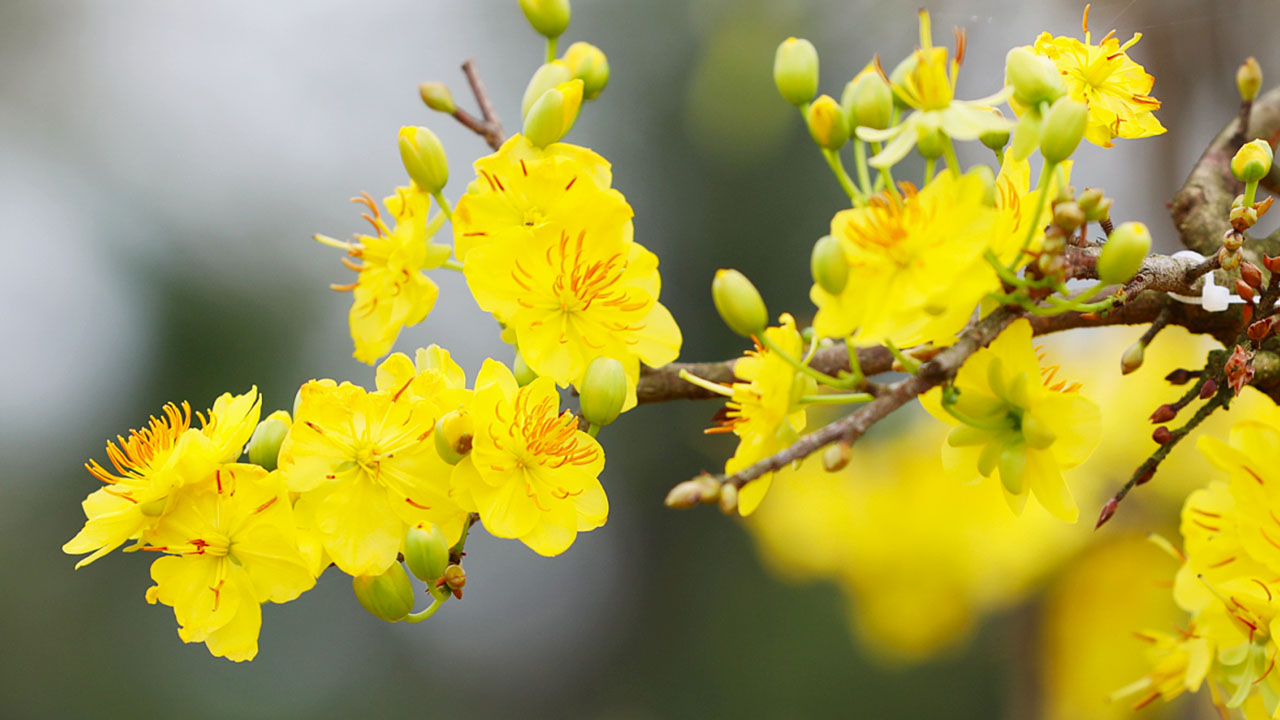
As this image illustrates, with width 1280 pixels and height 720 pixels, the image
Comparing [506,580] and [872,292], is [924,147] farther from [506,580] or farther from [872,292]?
[506,580]

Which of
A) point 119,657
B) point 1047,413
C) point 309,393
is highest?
point 309,393

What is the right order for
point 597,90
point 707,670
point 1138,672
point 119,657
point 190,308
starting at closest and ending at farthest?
point 597,90 → point 1138,672 → point 119,657 → point 190,308 → point 707,670

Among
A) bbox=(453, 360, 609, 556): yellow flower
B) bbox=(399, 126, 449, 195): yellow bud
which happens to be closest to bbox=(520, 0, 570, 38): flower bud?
bbox=(399, 126, 449, 195): yellow bud

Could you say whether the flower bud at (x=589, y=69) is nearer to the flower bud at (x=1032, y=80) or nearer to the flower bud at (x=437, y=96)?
the flower bud at (x=437, y=96)

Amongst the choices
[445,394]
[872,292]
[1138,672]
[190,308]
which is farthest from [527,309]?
[190,308]

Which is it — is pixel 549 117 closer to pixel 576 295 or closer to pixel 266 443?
pixel 576 295

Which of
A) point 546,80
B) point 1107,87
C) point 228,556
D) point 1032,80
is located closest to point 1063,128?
point 1032,80
